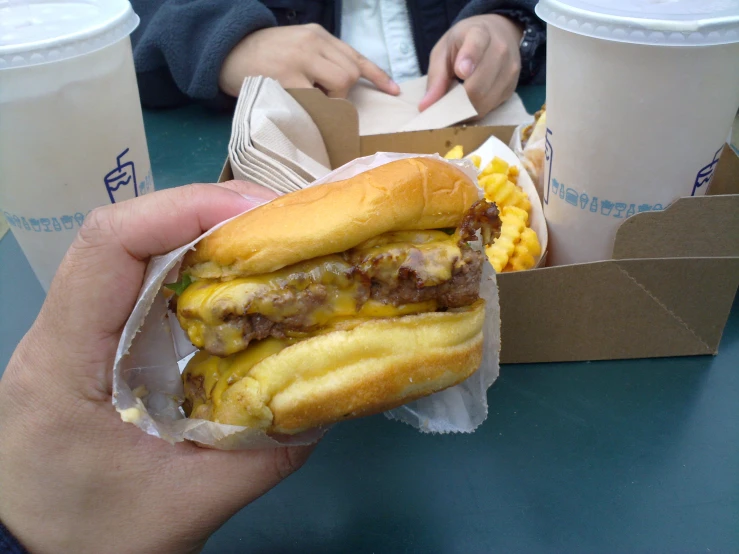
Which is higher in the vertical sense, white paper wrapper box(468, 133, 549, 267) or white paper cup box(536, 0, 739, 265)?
white paper cup box(536, 0, 739, 265)

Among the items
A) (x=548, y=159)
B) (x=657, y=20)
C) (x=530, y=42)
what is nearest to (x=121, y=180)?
(x=548, y=159)

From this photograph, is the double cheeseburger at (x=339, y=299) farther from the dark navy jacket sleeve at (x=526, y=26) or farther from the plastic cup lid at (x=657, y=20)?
the dark navy jacket sleeve at (x=526, y=26)

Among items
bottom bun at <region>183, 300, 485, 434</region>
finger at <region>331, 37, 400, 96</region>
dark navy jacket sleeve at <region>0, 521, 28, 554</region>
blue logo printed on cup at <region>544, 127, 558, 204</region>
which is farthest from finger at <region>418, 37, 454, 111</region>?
dark navy jacket sleeve at <region>0, 521, 28, 554</region>

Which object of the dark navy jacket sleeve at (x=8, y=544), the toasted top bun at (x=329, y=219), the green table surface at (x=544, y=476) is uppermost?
the toasted top bun at (x=329, y=219)

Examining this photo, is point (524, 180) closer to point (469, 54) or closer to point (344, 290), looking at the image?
point (469, 54)

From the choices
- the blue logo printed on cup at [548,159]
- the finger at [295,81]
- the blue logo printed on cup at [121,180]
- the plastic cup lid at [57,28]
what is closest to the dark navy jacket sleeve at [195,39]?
the finger at [295,81]

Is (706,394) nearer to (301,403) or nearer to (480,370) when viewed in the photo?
(480,370)

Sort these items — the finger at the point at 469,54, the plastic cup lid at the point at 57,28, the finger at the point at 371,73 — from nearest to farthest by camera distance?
the plastic cup lid at the point at 57,28
the finger at the point at 469,54
the finger at the point at 371,73

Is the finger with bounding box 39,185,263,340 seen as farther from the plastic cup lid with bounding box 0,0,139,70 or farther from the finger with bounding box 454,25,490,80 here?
the finger with bounding box 454,25,490,80
